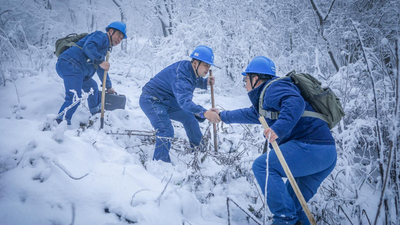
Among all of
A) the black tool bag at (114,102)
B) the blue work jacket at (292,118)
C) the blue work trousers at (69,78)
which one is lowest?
the black tool bag at (114,102)

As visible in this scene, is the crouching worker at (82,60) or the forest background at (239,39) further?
the forest background at (239,39)

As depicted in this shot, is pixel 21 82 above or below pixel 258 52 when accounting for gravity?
below

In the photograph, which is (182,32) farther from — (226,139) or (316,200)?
(316,200)

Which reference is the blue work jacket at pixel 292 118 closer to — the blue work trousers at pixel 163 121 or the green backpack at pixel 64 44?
the blue work trousers at pixel 163 121

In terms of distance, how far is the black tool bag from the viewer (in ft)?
14.0

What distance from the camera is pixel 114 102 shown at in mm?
4320

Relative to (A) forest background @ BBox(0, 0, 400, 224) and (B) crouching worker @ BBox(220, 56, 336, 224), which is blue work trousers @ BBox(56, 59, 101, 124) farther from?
(B) crouching worker @ BBox(220, 56, 336, 224)

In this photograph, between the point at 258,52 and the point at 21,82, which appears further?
the point at 258,52

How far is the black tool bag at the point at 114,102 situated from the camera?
4.27m

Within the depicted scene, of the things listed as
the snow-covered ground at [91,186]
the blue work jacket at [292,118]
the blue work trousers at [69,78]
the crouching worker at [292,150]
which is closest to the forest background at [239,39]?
the snow-covered ground at [91,186]

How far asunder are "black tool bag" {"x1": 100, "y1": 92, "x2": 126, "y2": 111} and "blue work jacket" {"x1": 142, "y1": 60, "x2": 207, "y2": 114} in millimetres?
1107

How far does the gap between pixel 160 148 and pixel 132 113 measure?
6.21ft

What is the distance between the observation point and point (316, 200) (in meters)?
2.15

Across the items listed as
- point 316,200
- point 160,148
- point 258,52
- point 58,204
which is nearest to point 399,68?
point 316,200
